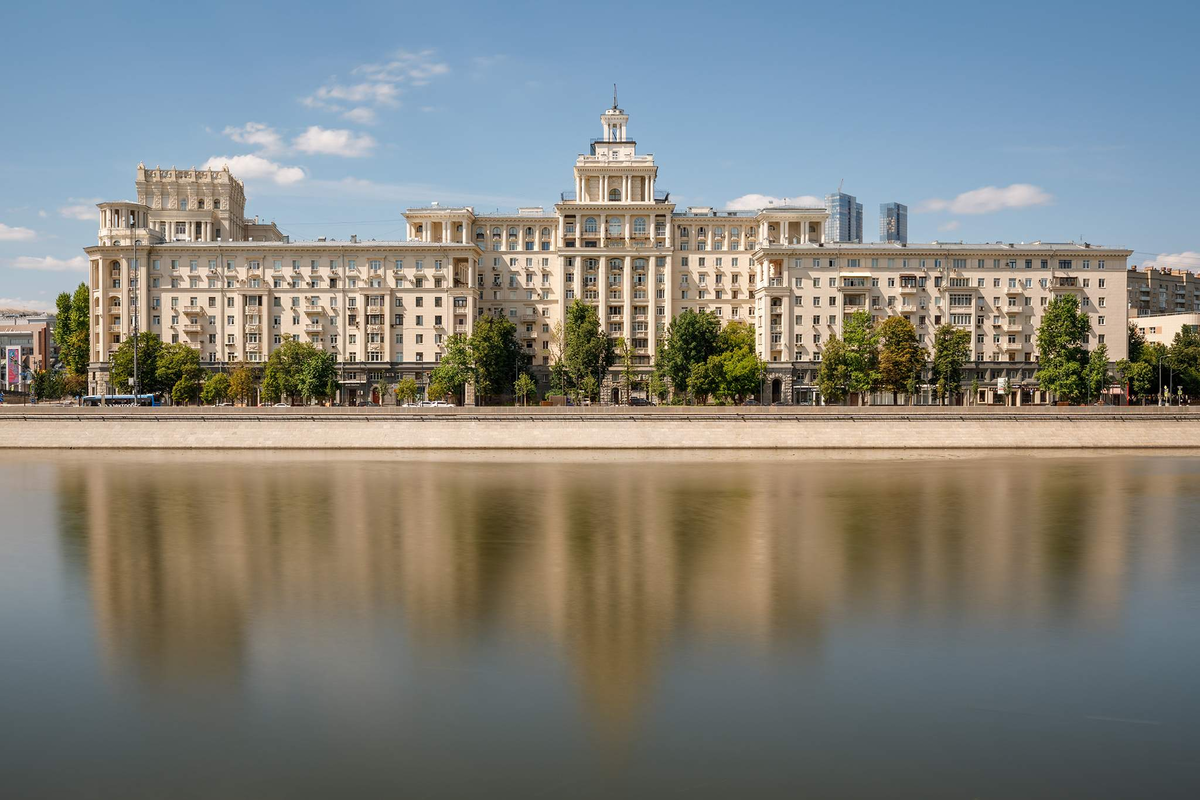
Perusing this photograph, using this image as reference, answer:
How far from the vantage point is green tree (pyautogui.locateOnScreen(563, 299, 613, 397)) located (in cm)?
9612

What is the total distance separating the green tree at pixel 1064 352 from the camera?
8569cm

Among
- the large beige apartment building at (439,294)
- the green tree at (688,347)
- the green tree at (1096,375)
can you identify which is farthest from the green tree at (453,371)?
the green tree at (1096,375)

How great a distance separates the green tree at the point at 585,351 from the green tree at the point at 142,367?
133 ft

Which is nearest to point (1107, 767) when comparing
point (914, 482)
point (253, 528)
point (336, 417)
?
point (253, 528)

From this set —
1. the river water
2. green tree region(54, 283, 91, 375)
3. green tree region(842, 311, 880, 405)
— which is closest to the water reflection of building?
the river water

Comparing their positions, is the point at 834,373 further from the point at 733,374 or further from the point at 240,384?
the point at 240,384

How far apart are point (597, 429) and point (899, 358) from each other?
113ft

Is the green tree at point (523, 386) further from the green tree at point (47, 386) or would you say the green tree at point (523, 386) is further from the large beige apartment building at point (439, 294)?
the green tree at point (47, 386)

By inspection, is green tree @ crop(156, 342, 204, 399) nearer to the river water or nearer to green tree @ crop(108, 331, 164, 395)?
green tree @ crop(108, 331, 164, 395)

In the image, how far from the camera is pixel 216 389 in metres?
94.0

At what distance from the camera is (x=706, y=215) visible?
11612 centimetres

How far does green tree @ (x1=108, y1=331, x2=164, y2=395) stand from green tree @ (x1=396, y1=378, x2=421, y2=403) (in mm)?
22349

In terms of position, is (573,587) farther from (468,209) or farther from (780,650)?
(468,209)

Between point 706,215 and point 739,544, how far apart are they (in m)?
91.0
